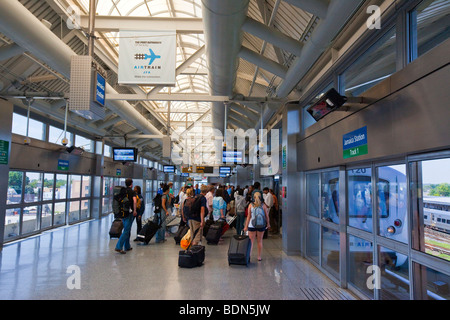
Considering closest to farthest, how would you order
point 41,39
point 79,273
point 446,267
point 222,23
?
point 446,267, point 222,23, point 41,39, point 79,273

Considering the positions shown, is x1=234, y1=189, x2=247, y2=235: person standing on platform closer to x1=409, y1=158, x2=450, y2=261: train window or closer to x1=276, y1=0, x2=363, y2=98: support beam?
x1=276, y1=0, x2=363, y2=98: support beam

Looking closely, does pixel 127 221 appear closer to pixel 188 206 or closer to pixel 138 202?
pixel 138 202

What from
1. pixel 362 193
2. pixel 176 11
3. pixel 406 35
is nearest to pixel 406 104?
pixel 406 35

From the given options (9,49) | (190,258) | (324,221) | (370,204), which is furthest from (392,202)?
(9,49)

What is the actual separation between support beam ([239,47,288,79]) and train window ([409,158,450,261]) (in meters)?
3.52

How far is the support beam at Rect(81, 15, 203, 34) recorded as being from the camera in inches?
232

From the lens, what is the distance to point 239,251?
6.12m

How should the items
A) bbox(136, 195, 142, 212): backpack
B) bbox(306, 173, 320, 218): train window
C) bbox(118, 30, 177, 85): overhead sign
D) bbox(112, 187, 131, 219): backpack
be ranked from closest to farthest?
bbox(118, 30, 177, 85): overhead sign → bbox(306, 173, 320, 218): train window → bbox(112, 187, 131, 219): backpack → bbox(136, 195, 142, 212): backpack

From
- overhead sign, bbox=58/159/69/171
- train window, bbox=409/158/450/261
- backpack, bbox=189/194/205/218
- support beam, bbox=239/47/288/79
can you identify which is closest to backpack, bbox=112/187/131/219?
backpack, bbox=189/194/205/218

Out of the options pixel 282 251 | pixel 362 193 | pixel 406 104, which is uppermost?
pixel 406 104

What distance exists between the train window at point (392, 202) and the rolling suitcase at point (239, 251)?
Result: 9.73 feet

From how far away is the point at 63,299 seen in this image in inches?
166
